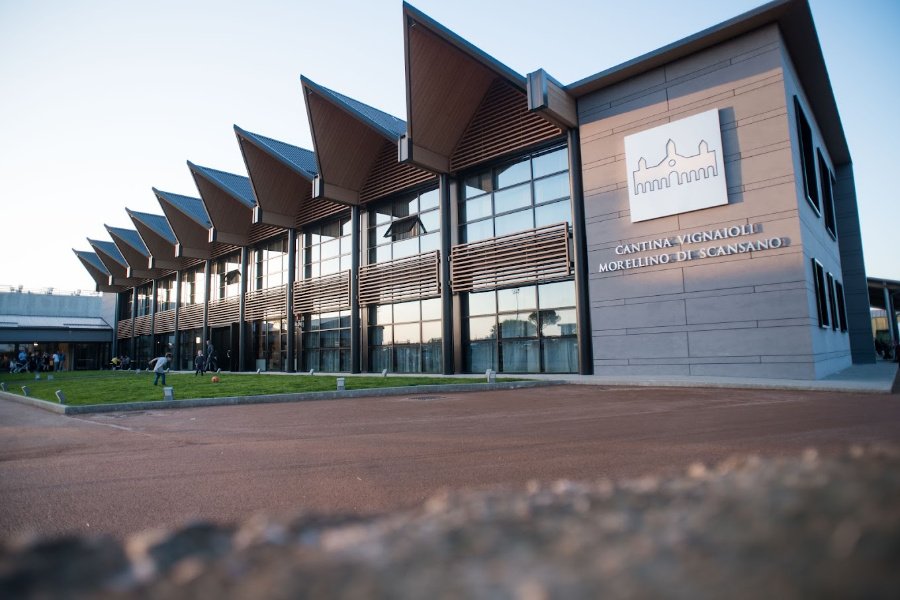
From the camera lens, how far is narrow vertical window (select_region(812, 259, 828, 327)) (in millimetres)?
17828

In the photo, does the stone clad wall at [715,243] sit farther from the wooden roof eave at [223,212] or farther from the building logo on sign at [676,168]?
the wooden roof eave at [223,212]

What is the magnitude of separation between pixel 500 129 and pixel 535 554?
23820mm

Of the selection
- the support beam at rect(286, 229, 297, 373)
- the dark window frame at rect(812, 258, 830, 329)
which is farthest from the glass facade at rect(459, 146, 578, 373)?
the support beam at rect(286, 229, 297, 373)

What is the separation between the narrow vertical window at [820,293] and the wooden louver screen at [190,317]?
4022 centimetres

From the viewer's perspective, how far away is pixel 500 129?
2316 cm

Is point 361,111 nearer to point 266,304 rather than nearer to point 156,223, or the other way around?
point 266,304

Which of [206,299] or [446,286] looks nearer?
[446,286]

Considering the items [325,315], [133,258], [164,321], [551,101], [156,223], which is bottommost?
[325,315]

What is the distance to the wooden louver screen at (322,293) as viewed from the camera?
2983 centimetres

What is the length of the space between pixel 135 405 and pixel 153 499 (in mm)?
9672

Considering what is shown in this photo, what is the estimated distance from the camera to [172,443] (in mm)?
8344

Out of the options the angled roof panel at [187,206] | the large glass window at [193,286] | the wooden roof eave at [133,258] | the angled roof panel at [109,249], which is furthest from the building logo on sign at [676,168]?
the angled roof panel at [109,249]

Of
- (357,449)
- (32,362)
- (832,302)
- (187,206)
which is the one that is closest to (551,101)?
(832,302)

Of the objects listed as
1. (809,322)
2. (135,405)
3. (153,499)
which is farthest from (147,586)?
(809,322)
